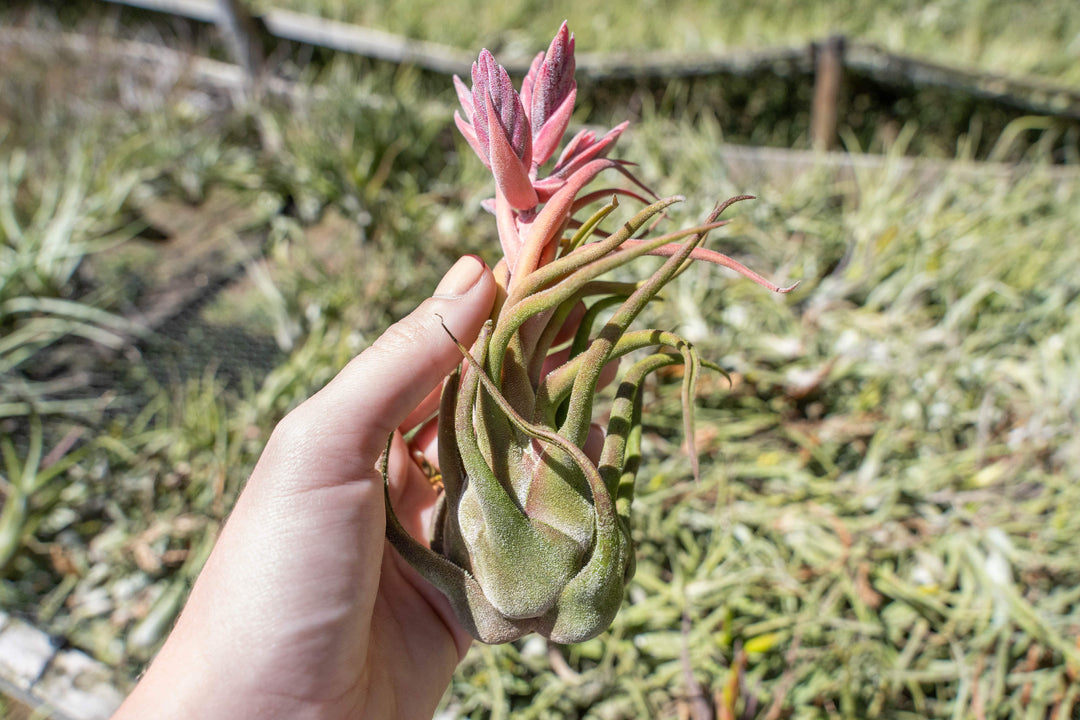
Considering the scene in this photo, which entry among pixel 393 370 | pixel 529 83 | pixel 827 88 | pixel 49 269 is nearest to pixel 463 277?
pixel 393 370

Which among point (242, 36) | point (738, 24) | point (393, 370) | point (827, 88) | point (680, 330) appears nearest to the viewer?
point (393, 370)

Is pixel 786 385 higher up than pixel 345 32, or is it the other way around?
pixel 345 32

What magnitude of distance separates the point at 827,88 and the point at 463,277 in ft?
9.61

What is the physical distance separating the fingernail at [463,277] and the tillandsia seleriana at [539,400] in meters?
0.07

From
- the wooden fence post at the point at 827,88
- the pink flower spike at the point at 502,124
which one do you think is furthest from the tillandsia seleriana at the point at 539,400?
the wooden fence post at the point at 827,88

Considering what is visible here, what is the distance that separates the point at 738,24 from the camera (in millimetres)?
4359

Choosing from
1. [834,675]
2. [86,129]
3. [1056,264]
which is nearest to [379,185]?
[86,129]

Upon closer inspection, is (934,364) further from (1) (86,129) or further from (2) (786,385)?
(1) (86,129)

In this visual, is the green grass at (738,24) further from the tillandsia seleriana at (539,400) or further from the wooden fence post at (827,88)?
the tillandsia seleriana at (539,400)

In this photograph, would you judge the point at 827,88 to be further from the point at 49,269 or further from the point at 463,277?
the point at 49,269

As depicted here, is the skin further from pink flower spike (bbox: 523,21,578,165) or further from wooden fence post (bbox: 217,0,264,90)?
wooden fence post (bbox: 217,0,264,90)

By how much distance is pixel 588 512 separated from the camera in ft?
2.55

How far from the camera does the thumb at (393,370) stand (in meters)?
0.87

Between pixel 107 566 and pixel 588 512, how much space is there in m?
1.72
